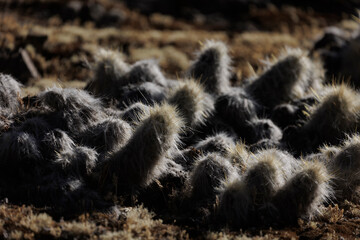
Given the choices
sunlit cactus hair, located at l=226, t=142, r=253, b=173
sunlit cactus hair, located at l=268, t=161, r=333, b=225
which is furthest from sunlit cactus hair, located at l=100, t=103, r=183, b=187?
sunlit cactus hair, located at l=268, t=161, r=333, b=225

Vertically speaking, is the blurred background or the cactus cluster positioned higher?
the blurred background

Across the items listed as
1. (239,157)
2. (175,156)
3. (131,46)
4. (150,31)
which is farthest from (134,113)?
(150,31)

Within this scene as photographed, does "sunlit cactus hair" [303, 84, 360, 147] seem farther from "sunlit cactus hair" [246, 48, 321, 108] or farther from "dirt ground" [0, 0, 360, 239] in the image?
"dirt ground" [0, 0, 360, 239]

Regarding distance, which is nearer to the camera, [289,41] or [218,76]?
[218,76]

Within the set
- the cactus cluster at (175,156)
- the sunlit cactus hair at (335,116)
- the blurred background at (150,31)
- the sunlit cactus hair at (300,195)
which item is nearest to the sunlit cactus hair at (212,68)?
the blurred background at (150,31)

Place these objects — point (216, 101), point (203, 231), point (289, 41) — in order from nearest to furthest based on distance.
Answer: point (203, 231) → point (216, 101) → point (289, 41)

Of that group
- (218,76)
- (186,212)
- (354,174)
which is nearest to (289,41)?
(218,76)

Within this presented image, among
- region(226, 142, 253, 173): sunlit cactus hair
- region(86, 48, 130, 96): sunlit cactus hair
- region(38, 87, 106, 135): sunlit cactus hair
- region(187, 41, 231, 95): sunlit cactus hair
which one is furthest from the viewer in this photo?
region(187, 41, 231, 95): sunlit cactus hair

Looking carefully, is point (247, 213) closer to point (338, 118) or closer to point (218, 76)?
point (338, 118)
